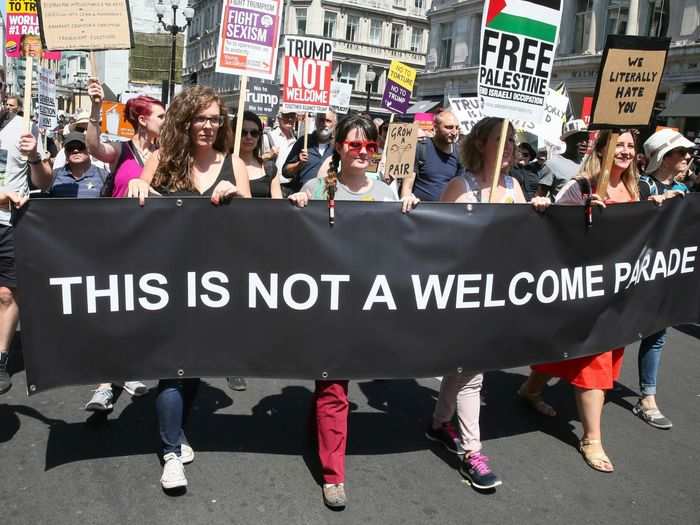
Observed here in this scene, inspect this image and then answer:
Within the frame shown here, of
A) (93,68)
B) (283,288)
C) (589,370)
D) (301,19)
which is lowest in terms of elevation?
(589,370)

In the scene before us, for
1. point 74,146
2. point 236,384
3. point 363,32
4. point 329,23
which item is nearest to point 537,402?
point 236,384

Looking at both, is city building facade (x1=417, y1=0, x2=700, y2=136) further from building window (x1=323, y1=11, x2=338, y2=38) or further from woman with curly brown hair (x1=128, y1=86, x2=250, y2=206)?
woman with curly brown hair (x1=128, y1=86, x2=250, y2=206)

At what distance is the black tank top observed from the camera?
3443mm

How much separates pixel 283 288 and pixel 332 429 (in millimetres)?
719

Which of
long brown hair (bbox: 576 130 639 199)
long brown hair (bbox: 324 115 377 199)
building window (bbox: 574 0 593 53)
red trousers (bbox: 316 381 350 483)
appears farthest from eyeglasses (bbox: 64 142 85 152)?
building window (bbox: 574 0 593 53)

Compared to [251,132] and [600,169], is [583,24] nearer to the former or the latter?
[251,132]

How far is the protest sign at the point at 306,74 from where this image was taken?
8633 millimetres

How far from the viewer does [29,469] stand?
11.7ft

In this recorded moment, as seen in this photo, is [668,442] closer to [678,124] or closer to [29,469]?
[29,469]

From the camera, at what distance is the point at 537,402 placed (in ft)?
15.5

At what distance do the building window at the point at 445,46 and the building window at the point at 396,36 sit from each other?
673 inches

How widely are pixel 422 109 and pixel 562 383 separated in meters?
37.0

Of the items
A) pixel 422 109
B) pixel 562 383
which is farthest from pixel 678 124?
pixel 562 383

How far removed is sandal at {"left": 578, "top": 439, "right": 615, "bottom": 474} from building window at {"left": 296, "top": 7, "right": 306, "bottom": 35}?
57404mm
